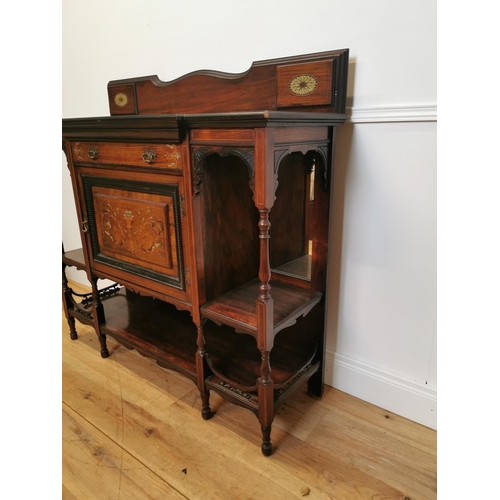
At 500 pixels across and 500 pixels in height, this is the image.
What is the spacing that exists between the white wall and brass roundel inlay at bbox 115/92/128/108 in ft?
1.00

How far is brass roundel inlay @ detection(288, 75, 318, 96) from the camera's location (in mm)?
1372

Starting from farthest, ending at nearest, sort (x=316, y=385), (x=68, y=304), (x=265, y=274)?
(x=68, y=304) → (x=316, y=385) → (x=265, y=274)

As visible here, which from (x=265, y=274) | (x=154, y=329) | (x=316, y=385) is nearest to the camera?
(x=265, y=274)

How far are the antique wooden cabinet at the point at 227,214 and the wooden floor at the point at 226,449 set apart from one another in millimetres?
107

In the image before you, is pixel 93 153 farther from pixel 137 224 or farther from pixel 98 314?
pixel 98 314

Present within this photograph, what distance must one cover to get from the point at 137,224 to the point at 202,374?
2.18ft

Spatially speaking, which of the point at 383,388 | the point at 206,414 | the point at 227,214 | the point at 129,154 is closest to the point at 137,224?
the point at 129,154

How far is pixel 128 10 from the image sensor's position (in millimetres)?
1971

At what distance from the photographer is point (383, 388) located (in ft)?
5.23

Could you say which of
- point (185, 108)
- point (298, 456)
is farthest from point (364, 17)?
point (298, 456)

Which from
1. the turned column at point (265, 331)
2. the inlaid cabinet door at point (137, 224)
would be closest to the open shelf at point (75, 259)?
the inlaid cabinet door at point (137, 224)

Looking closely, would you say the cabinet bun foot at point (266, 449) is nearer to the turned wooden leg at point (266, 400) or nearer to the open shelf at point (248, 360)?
the turned wooden leg at point (266, 400)

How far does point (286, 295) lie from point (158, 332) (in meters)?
0.72

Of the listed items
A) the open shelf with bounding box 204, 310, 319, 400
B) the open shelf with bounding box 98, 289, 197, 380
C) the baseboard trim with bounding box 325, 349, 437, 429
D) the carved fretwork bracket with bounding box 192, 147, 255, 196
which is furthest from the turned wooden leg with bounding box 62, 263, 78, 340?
the baseboard trim with bounding box 325, 349, 437, 429
